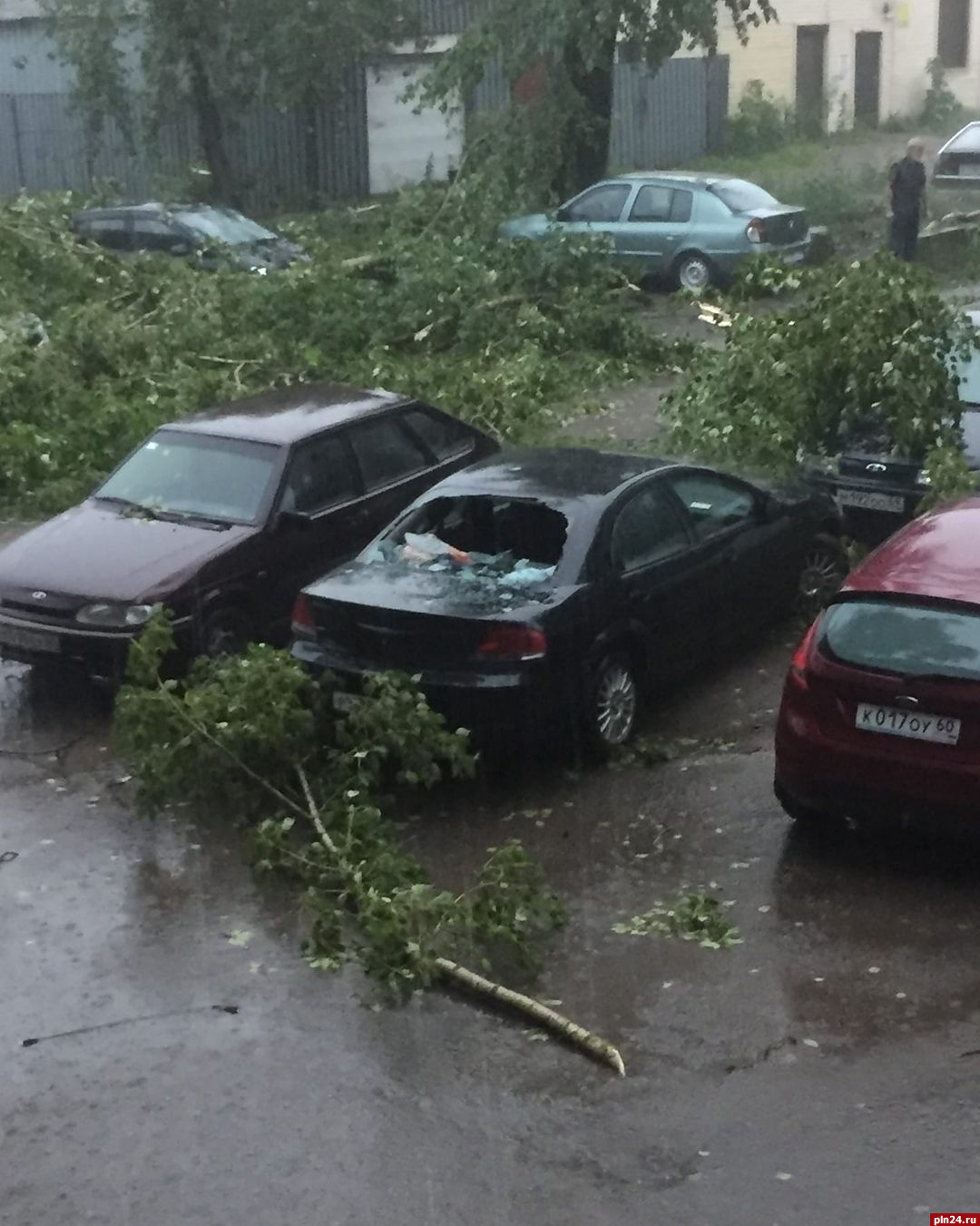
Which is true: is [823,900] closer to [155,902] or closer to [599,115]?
[155,902]

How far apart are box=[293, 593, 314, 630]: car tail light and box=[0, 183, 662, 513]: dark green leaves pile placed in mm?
5674

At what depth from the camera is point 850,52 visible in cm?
3822

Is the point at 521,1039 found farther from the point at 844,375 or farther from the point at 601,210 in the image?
the point at 601,210

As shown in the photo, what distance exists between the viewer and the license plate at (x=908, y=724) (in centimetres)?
715

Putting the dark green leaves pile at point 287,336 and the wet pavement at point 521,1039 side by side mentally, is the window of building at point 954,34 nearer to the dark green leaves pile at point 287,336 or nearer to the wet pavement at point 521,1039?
the dark green leaves pile at point 287,336

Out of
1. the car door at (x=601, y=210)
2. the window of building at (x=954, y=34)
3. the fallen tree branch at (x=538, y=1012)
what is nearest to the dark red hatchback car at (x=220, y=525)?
the fallen tree branch at (x=538, y=1012)

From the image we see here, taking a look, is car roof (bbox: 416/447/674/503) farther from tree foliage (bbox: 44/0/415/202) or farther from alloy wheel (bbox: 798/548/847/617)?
tree foliage (bbox: 44/0/415/202)

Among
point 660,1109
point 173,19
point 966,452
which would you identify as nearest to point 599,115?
point 173,19

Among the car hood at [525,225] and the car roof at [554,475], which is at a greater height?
the car hood at [525,225]

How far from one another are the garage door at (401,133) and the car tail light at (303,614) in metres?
23.0

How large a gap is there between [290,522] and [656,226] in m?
13.3

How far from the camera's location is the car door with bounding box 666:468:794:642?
9.87 meters

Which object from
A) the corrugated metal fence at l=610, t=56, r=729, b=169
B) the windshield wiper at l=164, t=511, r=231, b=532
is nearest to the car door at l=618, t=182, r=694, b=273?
the corrugated metal fence at l=610, t=56, r=729, b=169

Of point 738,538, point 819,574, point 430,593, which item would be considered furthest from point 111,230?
point 430,593
